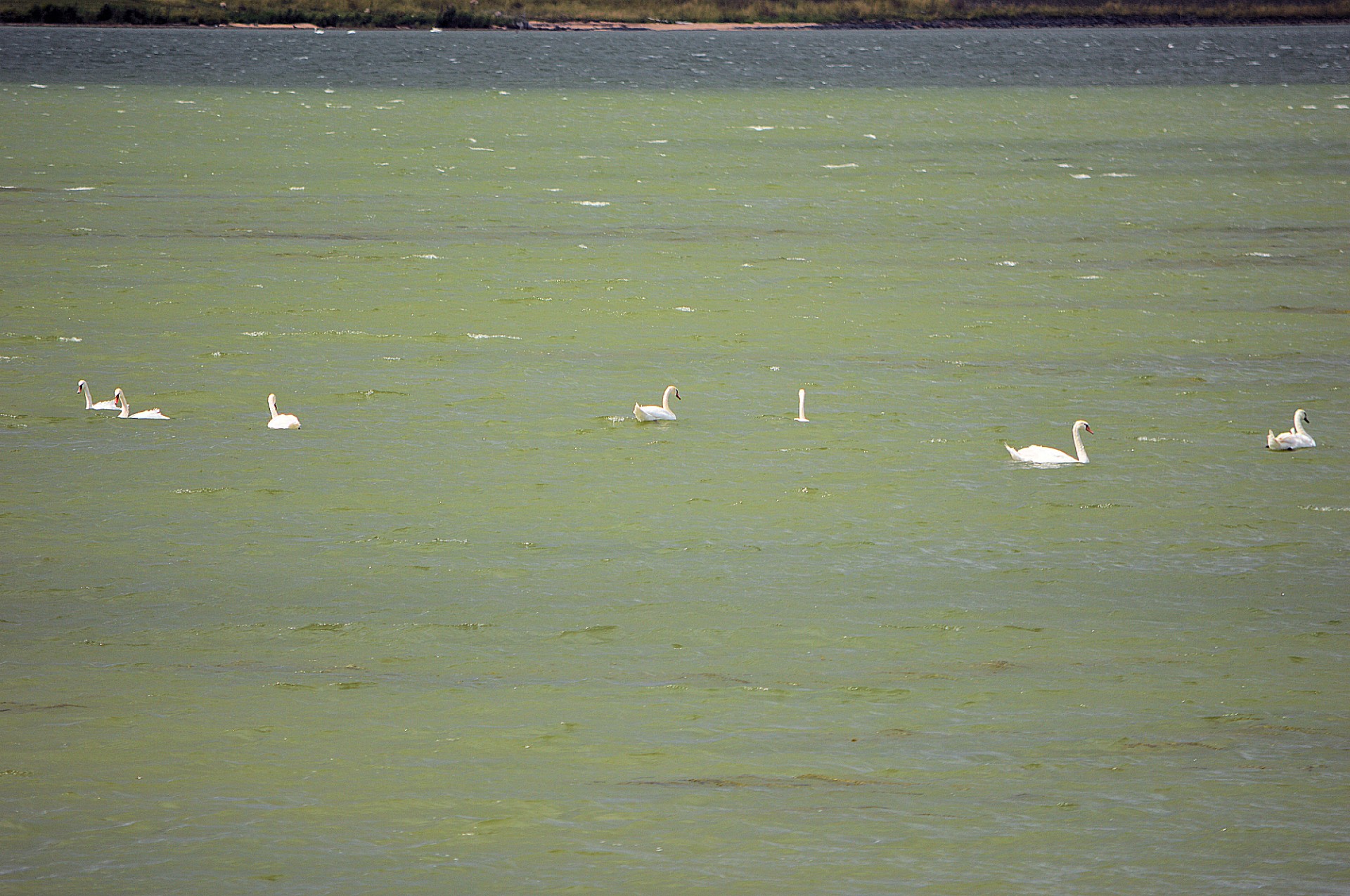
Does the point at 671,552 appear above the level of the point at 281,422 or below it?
below

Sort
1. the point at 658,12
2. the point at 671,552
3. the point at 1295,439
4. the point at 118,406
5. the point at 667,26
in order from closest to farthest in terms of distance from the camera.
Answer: the point at 671,552, the point at 1295,439, the point at 118,406, the point at 667,26, the point at 658,12

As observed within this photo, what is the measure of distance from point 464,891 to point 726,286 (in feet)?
48.2

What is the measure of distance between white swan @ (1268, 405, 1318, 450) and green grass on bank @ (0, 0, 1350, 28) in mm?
122834

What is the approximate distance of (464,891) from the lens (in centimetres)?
695

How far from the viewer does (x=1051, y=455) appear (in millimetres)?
13211

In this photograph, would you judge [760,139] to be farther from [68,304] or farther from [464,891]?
[464,891]

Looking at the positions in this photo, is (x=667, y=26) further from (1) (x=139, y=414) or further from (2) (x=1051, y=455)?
(2) (x=1051, y=455)

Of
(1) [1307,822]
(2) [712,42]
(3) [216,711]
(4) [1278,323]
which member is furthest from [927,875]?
(2) [712,42]

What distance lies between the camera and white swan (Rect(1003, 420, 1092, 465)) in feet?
43.3

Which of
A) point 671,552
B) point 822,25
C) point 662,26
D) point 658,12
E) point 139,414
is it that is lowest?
point 671,552

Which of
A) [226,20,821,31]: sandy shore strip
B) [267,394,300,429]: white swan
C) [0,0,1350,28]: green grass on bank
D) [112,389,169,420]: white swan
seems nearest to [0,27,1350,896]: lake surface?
[267,394,300,429]: white swan

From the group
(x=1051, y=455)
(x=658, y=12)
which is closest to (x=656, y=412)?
(x=1051, y=455)

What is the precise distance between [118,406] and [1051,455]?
7878 millimetres

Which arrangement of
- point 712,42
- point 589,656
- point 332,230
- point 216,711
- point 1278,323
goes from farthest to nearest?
point 712,42
point 332,230
point 1278,323
point 589,656
point 216,711
